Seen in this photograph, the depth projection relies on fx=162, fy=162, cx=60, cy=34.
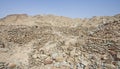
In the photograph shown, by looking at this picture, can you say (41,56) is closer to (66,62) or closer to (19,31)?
(66,62)

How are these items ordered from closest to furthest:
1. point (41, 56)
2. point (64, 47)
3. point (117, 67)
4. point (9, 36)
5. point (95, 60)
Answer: point (117, 67) < point (95, 60) < point (41, 56) < point (64, 47) < point (9, 36)

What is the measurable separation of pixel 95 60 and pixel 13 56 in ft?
16.5

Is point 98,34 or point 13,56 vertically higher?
point 98,34

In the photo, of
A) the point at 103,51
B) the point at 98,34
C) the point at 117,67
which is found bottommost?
the point at 117,67

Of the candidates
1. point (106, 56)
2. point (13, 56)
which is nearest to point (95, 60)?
point (106, 56)

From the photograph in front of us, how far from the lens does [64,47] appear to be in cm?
1031

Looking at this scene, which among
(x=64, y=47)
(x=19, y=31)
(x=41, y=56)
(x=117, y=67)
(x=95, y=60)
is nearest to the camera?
(x=117, y=67)

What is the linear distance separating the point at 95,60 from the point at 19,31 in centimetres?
798

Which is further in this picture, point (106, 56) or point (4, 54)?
point (4, 54)

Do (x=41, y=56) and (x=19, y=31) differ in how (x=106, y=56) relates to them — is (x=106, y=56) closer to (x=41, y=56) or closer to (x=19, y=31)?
(x=41, y=56)

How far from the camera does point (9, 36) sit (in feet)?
43.4

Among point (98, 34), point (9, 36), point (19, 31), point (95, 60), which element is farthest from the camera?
point (19, 31)

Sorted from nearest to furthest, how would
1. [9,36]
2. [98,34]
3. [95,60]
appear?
[95,60], [98,34], [9,36]

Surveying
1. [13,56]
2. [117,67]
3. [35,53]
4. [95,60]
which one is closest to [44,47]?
[35,53]
